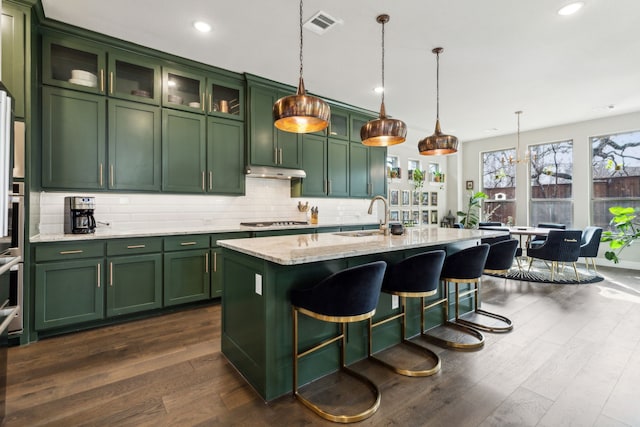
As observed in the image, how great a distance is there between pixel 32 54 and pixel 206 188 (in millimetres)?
1935

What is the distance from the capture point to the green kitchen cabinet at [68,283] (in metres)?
2.71

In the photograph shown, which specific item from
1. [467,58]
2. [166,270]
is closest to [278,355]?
[166,270]

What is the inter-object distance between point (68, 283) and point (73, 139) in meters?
1.39

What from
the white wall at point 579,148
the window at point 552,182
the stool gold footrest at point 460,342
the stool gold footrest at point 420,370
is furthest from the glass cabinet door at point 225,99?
the window at point 552,182

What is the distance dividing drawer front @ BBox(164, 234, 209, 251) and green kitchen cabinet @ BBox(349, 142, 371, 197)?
276cm

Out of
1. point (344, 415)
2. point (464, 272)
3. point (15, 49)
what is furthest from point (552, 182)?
point (15, 49)

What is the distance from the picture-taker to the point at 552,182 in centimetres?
682

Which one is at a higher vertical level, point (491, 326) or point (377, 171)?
point (377, 171)

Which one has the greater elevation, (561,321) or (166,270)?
(166,270)

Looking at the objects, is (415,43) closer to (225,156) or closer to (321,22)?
(321,22)

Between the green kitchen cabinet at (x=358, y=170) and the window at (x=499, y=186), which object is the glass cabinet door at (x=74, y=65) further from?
the window at (x=499, y=186)

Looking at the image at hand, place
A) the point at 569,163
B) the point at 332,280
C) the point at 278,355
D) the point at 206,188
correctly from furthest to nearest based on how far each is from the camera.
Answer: the point at 569,163 → the point at 206,188 → the point at 278,355 → the point at 332,280

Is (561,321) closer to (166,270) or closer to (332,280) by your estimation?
(332,280)

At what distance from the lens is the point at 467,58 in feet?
12.0
